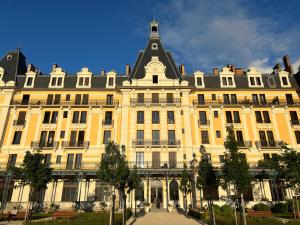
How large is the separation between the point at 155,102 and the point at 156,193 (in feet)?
42.4

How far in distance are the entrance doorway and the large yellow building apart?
0.13 metres

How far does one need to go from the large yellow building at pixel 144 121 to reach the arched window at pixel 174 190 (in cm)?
13

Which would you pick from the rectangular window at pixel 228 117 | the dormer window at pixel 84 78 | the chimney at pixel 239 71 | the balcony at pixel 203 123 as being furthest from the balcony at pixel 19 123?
the chimney at pixel 239 71

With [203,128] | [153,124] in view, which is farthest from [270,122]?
[153,124]

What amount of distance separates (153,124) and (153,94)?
485cm

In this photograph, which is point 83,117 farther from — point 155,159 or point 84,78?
point 155,159

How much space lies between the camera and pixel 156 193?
34.6m

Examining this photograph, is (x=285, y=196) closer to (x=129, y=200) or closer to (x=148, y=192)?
(x=148, y=192)

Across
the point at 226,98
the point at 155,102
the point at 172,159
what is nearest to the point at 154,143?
the point at 172,159

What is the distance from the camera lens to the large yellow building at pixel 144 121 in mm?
34250

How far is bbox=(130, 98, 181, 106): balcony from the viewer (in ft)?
126

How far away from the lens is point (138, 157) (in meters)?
35.5

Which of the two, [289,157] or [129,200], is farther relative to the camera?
[129,200]

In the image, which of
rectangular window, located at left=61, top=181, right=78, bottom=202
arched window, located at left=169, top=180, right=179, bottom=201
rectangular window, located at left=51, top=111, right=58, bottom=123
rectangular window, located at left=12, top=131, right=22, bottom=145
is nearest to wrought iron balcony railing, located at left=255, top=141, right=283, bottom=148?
arched window, located at left=169, top=180, right=179, bottom=201
